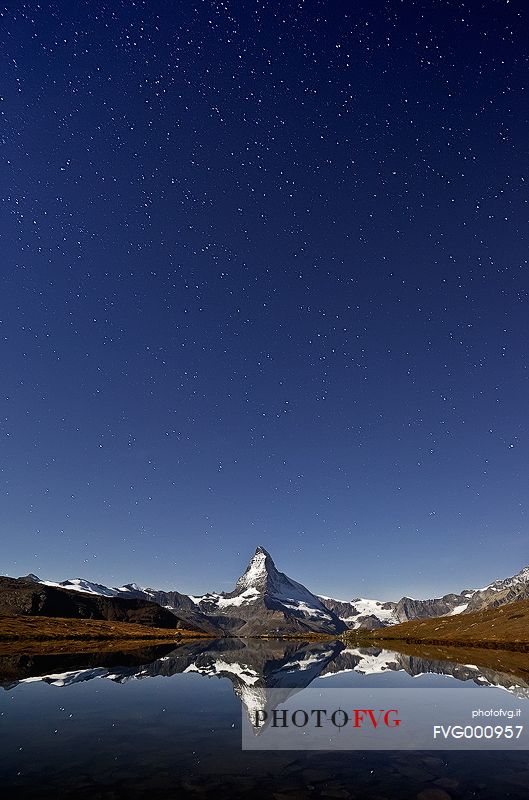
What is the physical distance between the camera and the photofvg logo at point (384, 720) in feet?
65.3

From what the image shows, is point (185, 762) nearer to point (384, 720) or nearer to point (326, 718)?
point (326, 718)

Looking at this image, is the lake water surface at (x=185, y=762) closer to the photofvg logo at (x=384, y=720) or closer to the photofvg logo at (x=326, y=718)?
the photofvg logo at (x=384, y=720)

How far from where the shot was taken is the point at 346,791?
547 inches

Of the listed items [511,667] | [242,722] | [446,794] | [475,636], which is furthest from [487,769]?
[475,636]

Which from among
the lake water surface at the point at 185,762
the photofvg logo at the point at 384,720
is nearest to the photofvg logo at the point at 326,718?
the photofvg logo at the point at 384,720

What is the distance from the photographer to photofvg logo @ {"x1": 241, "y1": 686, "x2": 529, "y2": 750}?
19.9 metres

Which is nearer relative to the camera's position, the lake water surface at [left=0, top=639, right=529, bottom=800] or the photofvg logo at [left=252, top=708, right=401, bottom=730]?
the lake water surface at [left=0, top=639, right=529, bottom=800]

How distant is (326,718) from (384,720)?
3443mm

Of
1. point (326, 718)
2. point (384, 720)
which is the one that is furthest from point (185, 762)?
point (384, 720)

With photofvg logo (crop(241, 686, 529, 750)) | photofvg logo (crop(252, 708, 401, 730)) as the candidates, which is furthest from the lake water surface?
photofvg logo (crop(252, 708, 401, 730))

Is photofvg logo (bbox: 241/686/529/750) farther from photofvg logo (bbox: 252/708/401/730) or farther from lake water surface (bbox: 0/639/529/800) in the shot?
lake water surface (bbox: 0/639/529/800)

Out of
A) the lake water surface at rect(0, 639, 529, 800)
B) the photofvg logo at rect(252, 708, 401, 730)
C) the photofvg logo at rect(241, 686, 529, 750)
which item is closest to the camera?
the lake water surface at rect(0, 639, 529, 800)

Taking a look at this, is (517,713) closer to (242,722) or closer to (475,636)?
(242,722)

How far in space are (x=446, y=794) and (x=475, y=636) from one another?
138 meters
